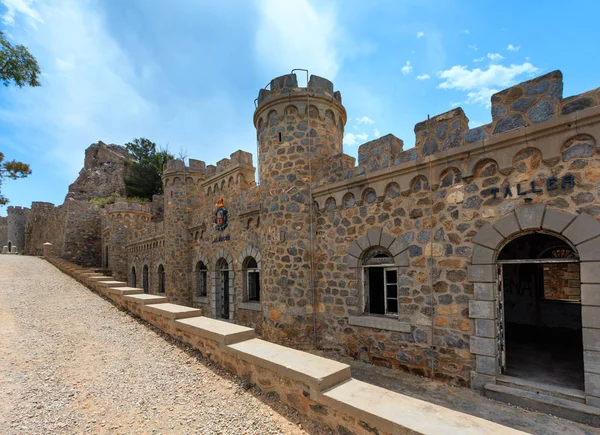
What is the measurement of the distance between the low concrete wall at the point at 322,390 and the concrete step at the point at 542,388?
2.55 m

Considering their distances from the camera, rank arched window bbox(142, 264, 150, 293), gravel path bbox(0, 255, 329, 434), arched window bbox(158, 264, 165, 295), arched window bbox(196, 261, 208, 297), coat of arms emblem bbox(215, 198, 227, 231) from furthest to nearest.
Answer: arched window bbox(142, 264, 150, 293) < arched window bbox(158, 264, 165, 295) < arched window bbox(196, 261, 208, 297) < coat of arms emblem bbox(215, 198, 227, 231) < gravel path bbox(0, 255, 329, 434)

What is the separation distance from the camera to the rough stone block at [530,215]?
4504mm

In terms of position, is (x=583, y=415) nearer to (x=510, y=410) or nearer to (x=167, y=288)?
(x=510, y=410)

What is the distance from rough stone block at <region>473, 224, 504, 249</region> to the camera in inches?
193

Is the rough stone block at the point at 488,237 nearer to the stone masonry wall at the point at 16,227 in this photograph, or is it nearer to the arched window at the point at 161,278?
the arched window at the point at 161,278

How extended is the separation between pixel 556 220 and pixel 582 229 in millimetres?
287

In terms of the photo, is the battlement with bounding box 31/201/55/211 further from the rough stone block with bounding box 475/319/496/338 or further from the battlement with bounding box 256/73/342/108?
the rough stone block with bounding box 475/319/496/338

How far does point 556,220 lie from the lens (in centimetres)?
436

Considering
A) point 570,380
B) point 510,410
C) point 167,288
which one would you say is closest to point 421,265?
point 510,410

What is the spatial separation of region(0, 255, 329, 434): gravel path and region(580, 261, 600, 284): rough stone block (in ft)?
12.4

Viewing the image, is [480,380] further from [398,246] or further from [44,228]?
[44,228]

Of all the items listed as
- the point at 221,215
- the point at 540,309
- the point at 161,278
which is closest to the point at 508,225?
the point at 540,309

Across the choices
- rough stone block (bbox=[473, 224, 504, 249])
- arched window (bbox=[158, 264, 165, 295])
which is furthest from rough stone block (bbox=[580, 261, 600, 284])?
arched window (bbox=[158, 264, 165, 295])

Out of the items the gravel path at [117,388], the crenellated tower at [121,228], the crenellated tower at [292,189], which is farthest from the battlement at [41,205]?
the crenellated tower at [292,189]
